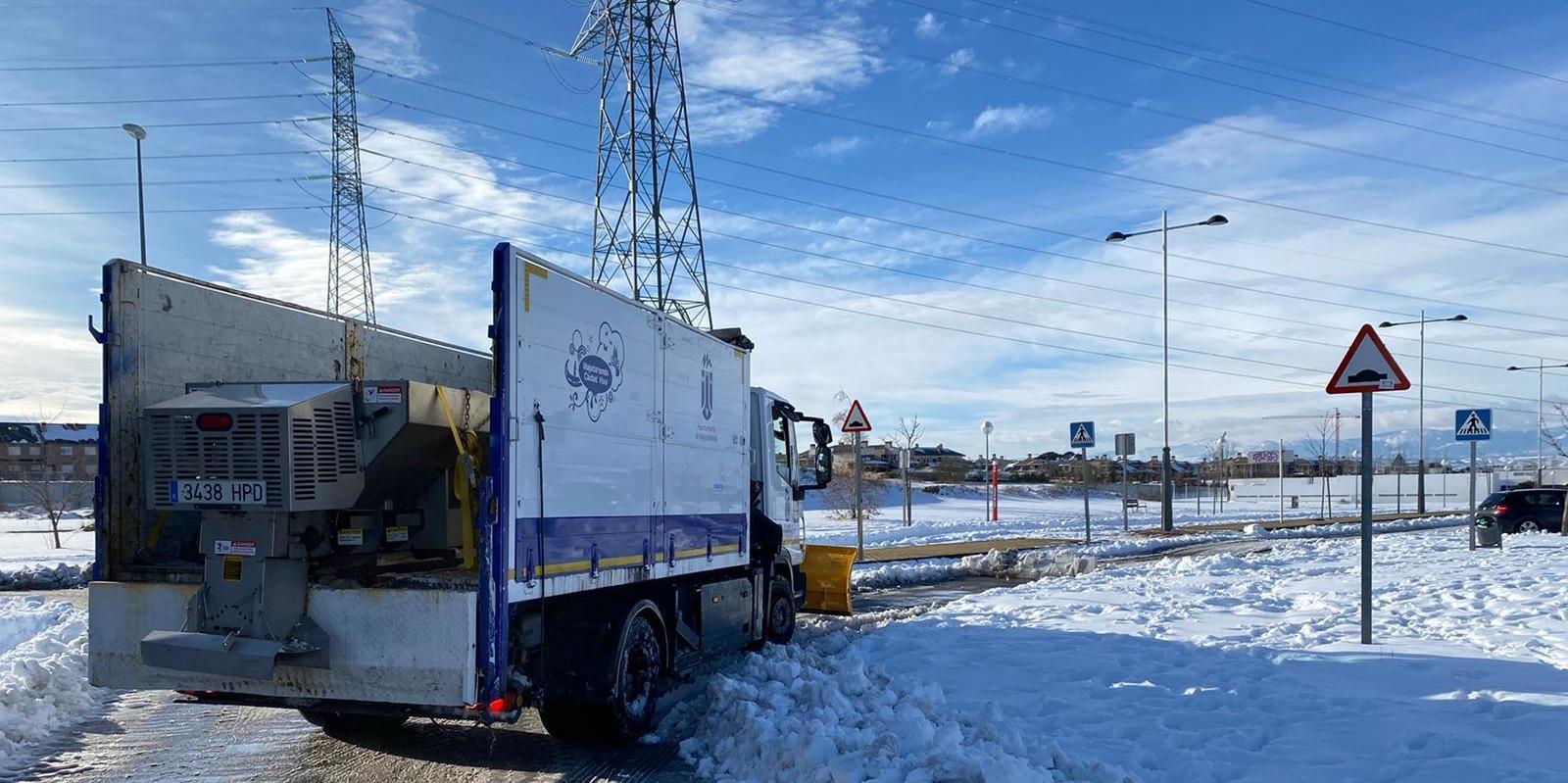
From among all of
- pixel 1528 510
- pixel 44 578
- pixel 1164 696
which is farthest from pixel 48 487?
pixel 1528 510

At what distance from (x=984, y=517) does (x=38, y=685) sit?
1359 inches

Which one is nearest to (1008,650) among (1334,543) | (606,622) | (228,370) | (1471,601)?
(606,622)

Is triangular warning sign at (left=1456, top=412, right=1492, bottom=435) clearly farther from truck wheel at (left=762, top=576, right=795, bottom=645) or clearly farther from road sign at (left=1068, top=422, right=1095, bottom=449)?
truck wheel at (left=762, top=576, right=795, bottom=645)

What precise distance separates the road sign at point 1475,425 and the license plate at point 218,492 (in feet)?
64.1

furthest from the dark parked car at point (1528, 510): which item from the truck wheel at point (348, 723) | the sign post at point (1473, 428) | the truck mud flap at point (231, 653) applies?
the truck mud flap at point (231, 653)

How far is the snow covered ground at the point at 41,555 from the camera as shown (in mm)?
18906

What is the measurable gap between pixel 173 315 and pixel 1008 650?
6871 mm

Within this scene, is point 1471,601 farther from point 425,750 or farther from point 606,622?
point 425,750

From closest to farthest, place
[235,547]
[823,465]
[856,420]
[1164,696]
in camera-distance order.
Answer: [235,547] < [1164,696] < [823,465] < [856,420]

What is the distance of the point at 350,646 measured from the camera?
5816 mm

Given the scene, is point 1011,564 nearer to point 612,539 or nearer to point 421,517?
point 612,539

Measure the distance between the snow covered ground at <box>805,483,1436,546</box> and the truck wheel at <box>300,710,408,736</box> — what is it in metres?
17.4

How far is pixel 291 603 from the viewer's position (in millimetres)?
5906

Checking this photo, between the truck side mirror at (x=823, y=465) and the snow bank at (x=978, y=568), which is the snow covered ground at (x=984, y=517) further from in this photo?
the truck side mirror at (x=823, y=465)
